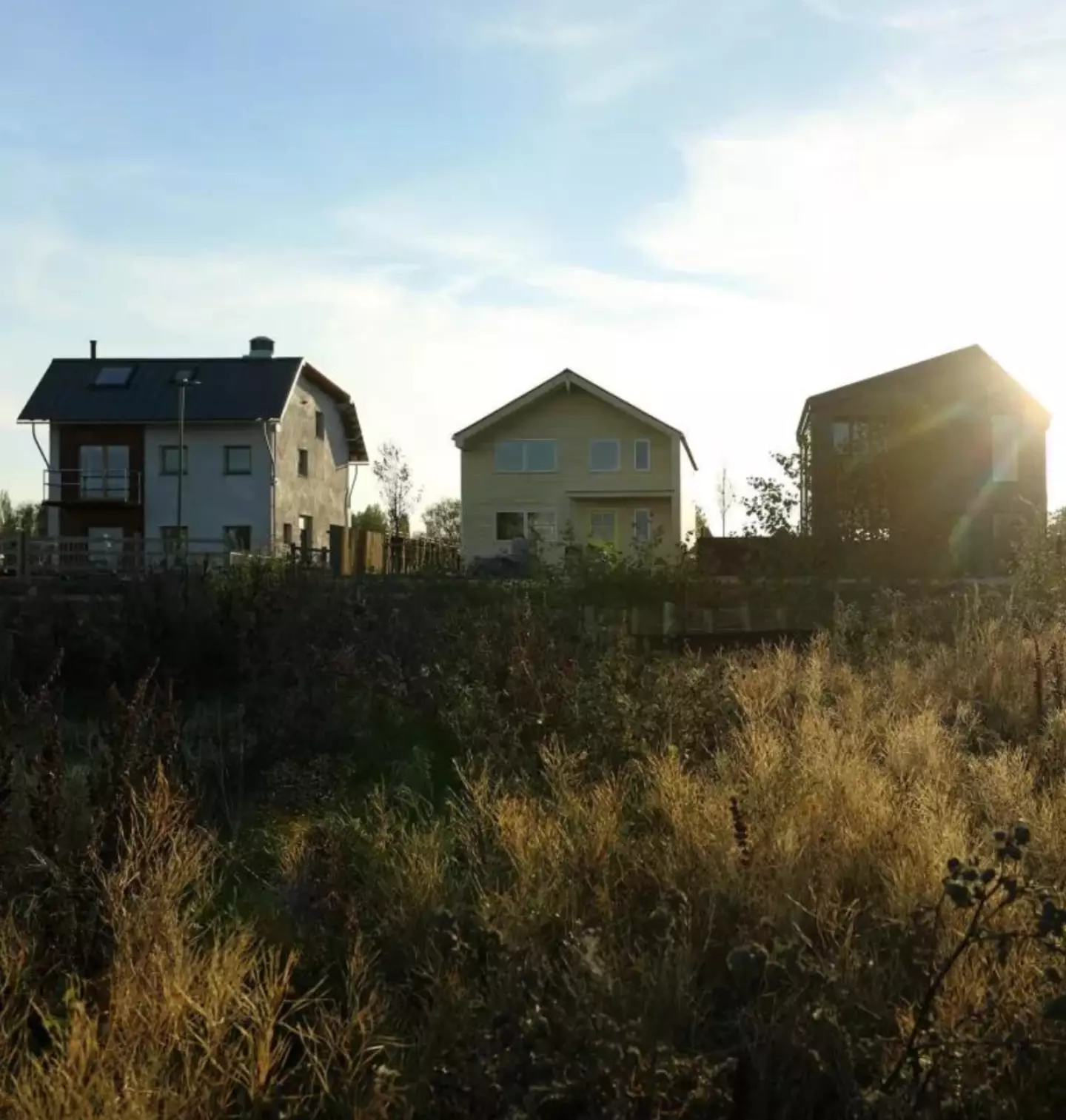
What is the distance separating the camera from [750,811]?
16.8 feet

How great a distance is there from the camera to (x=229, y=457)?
39.0 meters

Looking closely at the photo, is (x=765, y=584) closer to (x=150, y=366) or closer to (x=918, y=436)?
(x=918, y=436)

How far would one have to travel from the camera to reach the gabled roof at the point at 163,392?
127 feet

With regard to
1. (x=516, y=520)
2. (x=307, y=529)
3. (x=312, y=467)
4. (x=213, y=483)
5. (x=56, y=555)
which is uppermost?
(x=312, y=467)

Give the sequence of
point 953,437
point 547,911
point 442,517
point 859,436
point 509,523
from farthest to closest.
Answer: point 442,517 < point 509,523 < point 953,437 < point 859,436 < point 547,911

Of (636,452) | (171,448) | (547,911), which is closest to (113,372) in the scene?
(171,448)

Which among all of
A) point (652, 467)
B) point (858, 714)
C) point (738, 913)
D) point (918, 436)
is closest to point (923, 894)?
point (738, 913)

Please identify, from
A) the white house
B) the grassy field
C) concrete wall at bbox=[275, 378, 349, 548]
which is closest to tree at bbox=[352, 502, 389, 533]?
concrete wall at bbox=[275, 378, 349, 548]

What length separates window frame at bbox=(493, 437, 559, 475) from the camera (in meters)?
39.3

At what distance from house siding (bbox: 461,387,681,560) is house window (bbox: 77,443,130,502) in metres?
11.0

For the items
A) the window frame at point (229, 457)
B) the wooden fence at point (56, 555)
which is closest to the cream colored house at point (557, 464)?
the window frame at point (229, 457)

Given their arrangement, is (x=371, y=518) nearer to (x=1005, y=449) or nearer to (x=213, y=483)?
(x=213, y=483)

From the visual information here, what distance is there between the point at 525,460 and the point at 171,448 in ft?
37.9

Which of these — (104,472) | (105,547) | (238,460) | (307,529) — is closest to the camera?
(105,547)
